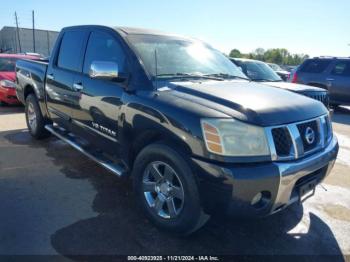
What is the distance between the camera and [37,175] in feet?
14.2

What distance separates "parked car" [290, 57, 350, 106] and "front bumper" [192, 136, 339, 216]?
921 cm

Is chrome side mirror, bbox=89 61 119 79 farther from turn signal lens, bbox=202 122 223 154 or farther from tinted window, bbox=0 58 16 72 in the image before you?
tinted window, bbox=0 58 16 72

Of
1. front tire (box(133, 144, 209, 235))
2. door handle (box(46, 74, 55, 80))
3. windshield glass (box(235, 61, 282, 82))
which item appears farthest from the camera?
windshield glass (box(235, 61, 282, 82))

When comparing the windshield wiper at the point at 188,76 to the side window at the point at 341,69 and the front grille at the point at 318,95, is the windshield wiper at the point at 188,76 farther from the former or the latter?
the side window at the point at 341,69

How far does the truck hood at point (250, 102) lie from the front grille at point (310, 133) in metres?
0.07

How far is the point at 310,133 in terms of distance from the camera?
288 centimetres

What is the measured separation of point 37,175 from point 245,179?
3.06 meters

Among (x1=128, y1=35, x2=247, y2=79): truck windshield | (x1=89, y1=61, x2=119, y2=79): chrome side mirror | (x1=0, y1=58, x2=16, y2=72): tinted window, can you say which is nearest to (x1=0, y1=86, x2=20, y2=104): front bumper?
(x1=0, y1=58, x2=16, y2=72): tinted window

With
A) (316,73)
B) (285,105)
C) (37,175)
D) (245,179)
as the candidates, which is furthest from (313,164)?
(316,73)

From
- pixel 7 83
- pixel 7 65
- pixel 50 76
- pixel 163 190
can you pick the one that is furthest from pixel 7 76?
pixel 163 190

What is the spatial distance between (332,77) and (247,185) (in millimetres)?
9882

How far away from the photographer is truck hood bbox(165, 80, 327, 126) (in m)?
2.57

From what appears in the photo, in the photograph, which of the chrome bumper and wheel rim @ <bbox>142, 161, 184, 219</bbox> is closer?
the chrome bumper

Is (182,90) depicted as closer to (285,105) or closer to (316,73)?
(285,105)
